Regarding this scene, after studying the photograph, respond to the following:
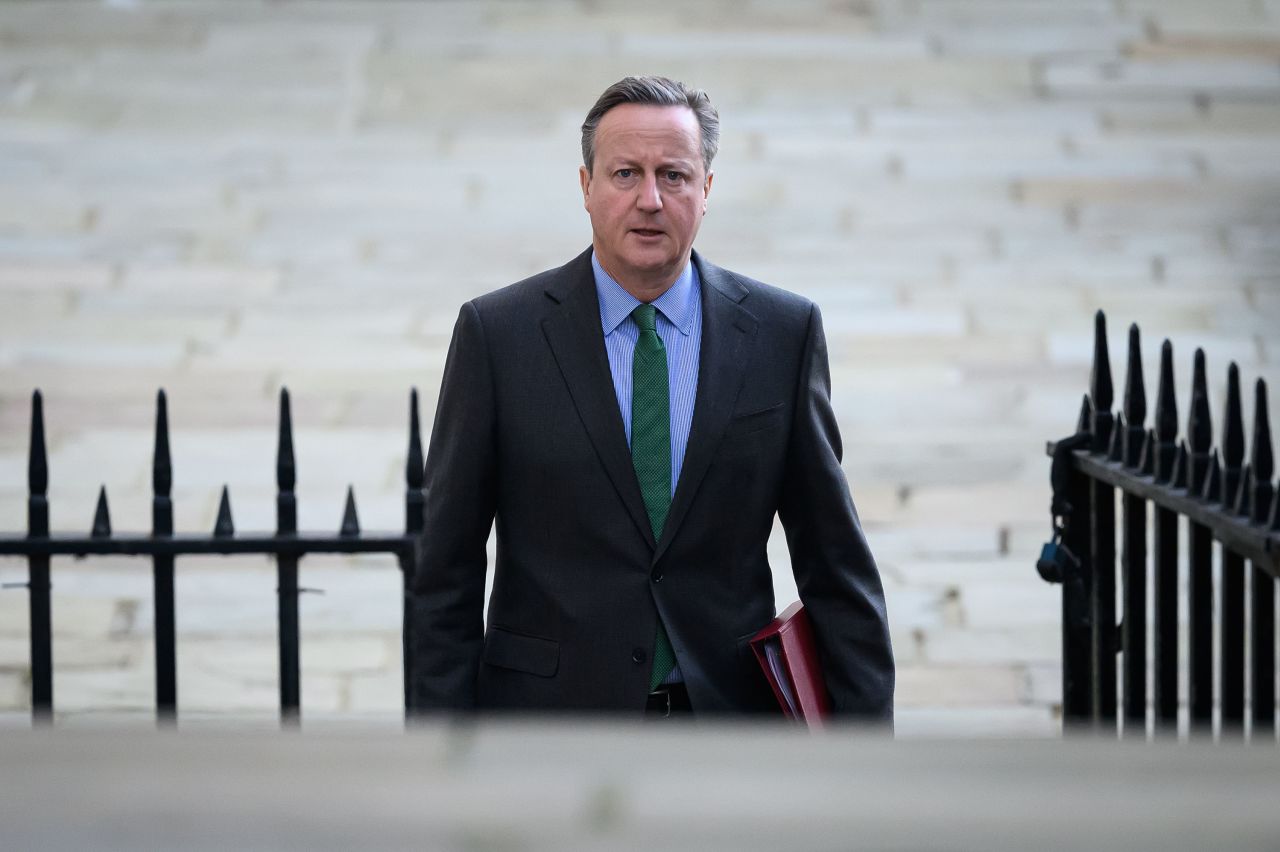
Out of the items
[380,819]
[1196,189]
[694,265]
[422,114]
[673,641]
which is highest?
[422,114]

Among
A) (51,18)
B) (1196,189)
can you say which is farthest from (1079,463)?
(51,18)

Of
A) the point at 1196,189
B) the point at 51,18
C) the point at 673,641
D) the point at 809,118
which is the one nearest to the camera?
the point at 673,641

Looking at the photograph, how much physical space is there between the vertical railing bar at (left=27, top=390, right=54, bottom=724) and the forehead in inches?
69.2

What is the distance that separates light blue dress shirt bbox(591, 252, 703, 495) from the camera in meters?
2.57

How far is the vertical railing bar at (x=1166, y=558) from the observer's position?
9.37ft

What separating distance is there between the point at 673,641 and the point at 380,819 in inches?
71.9

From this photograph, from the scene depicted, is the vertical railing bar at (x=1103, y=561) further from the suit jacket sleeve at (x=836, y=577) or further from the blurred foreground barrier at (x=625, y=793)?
the blurred foreground barrier at (x=625, y=793)

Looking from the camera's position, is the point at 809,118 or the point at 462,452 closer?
the point at 462,452

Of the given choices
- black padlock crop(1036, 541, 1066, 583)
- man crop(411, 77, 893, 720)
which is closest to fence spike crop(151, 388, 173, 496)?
man crop(411, 77, 893, 720)

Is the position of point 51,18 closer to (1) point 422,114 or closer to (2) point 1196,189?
(1) point 422,114

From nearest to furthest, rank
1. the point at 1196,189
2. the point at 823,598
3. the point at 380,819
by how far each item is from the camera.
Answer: the point at 380,819
the point at 823,598
the point at 1196,189

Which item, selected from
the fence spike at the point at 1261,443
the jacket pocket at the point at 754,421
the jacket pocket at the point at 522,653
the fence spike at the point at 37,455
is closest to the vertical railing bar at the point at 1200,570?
the fence spike at the point at 1261,443

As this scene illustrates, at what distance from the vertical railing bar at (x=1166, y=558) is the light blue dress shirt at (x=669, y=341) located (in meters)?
0.86

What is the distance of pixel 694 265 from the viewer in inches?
107
